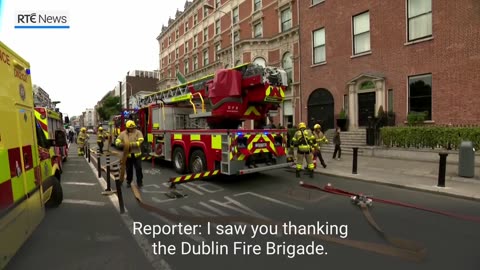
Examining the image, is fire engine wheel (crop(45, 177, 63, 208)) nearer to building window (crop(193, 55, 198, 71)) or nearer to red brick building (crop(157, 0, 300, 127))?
red brick building (crop(157, 0, 300, 127))

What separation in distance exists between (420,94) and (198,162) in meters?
12.9

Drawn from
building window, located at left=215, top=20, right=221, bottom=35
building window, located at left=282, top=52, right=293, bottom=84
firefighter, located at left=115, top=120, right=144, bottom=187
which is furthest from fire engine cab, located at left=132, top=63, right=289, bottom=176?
Answer: building window, located at left=215, top=20, right=221, bottom=35

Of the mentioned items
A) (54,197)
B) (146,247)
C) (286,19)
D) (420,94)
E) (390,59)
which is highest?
(286,19)

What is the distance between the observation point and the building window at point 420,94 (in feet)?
49.2

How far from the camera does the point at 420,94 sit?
15.3m

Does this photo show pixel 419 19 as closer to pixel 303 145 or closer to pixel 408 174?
pixel 408 174

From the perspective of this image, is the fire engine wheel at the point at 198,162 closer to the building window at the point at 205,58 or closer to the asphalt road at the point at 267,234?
the asphalt road at the point at 267,234

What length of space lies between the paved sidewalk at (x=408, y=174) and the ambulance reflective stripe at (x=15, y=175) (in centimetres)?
790

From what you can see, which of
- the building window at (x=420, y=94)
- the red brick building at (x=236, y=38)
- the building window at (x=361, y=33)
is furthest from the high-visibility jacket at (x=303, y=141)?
the building window at (x=361, y=33)

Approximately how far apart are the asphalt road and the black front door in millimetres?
10908

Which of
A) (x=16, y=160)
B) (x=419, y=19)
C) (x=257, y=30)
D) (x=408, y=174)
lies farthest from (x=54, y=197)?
(x=257, y=30)

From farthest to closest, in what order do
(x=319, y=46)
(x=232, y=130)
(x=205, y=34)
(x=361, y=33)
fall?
(x=205, y=34) → (x=319, y=46) → (x=361, y=33) → (x=232, y=130)

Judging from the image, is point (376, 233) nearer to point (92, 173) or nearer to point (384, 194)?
point (384, 194)

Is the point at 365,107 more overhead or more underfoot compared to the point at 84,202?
more overhead
